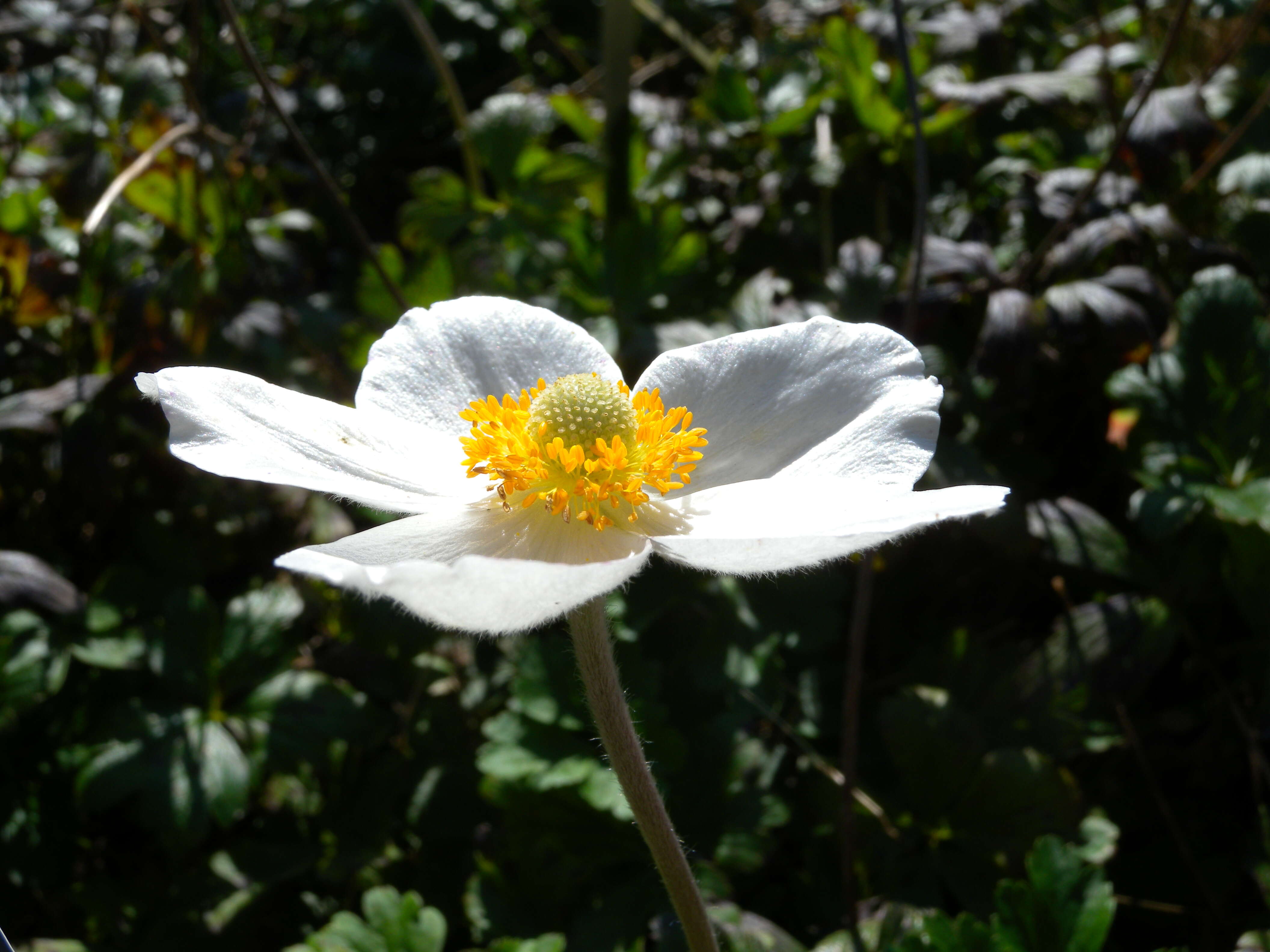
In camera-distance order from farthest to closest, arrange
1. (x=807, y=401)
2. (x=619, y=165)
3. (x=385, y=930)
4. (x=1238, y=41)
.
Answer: (x=619, y=165)
(x=1238, y=41)
(x=385, y=930)
(x=807, y=401)

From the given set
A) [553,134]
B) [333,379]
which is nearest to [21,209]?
[333,379]

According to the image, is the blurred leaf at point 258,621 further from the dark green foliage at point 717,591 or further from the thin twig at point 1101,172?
the thin twig at point 1101,172

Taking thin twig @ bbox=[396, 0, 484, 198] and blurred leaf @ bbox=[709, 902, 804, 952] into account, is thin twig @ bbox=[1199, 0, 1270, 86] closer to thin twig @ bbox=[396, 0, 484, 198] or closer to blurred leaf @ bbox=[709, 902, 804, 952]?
thin twig @ bbox=[396, 0, 484, 198]

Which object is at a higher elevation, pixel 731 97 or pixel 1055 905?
pixel 731 97

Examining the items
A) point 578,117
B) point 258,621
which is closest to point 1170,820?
point 258,621

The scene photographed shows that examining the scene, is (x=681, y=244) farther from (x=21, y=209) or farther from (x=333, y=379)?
(x=21, y=209)

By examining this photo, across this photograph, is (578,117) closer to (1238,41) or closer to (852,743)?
(1238,41)
